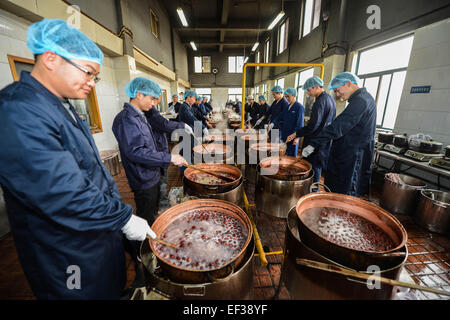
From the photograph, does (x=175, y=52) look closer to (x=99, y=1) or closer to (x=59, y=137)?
(x=99, y=1)

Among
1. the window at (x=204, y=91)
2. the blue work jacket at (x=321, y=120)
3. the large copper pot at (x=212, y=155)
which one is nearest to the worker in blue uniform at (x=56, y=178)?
the large copper pot at (x=212, y=155)

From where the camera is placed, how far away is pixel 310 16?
31.0 feet

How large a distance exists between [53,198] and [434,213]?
15.4 ft

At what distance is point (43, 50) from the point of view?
109 centimetres

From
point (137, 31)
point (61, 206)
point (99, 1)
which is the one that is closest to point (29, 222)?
point (61, 206)

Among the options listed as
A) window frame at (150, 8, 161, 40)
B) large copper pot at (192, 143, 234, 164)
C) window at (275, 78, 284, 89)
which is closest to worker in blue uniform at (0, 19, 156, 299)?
large copper pot at (192, 143, 234, 164)

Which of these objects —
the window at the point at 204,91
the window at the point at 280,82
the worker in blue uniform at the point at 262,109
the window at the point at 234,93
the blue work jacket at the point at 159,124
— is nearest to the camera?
the blue work jacket at the point at 159,124

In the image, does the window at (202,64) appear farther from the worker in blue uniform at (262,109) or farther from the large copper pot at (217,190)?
the large copper pot at (217,190)

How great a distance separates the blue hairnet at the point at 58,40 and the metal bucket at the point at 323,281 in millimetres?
1953

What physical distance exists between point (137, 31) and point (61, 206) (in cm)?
891

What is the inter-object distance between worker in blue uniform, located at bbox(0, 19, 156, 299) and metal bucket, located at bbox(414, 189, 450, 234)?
167 inches

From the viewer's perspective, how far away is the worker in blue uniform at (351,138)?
251cm

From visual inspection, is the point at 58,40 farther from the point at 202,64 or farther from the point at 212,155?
the point at 202,64

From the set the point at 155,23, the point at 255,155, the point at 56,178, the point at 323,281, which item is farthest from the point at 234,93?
the point at 56,178
